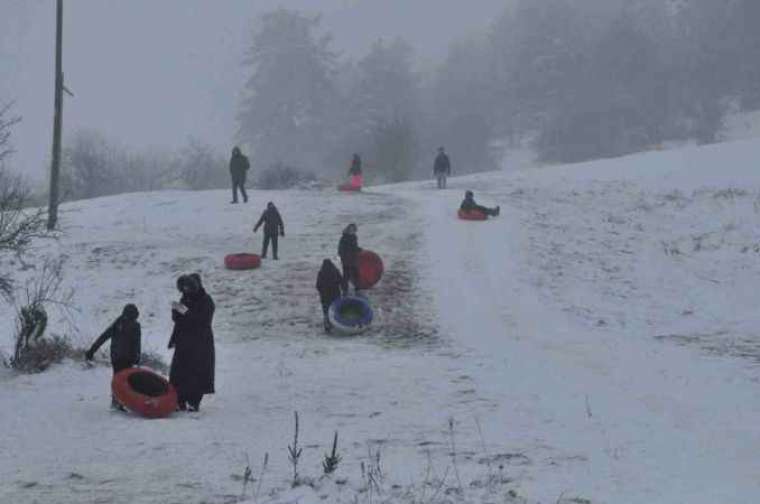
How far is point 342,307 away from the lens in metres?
17.6

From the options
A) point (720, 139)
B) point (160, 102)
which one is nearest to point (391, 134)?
point (720, 139)

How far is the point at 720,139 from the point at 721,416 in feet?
194

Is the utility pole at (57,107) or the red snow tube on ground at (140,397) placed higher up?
the utility pole at (57,107)

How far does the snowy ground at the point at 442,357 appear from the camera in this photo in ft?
27.8

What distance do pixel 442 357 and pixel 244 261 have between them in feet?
27.9

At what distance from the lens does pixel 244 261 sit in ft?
74.2

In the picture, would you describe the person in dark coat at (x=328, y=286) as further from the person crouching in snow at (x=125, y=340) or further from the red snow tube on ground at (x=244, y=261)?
the person crouching in snow at (x=125, y=340)

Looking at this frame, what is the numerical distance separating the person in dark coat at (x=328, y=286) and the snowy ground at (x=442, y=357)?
22.1 inches

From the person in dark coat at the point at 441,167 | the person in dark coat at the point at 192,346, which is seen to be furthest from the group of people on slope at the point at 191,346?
the person in dark coat at the point at 441,167

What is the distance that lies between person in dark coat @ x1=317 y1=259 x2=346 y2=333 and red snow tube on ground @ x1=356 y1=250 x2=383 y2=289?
2.12 metres

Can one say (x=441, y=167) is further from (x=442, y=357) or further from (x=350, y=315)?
(x=442, y=357)

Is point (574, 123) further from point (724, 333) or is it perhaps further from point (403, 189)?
point (724, 333)

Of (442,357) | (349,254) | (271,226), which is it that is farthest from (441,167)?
(442,357)

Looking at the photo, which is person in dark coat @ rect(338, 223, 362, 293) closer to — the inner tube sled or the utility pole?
the inner tube sled
